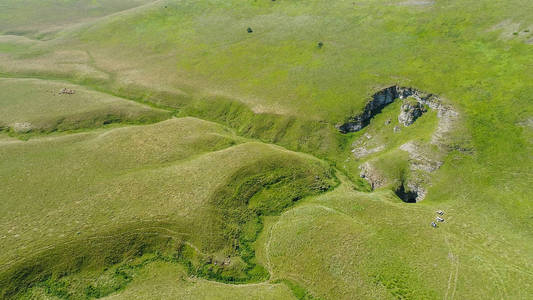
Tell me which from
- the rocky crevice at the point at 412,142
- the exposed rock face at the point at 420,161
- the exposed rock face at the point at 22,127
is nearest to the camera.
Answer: the rocky crevice at the point at 412,142

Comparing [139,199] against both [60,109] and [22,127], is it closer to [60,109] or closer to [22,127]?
[22,127]

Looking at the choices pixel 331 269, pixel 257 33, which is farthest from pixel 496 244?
pixel 257 33

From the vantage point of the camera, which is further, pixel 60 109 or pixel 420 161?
pixel 60 109

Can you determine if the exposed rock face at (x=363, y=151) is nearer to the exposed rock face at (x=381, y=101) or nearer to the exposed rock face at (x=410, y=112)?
the exposed rock face at (x=381, y=101)

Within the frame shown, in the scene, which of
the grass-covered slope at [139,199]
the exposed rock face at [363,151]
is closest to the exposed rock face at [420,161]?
the exposed rock face at [363,151]

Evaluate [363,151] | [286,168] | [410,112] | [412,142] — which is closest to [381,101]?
[410,112]
